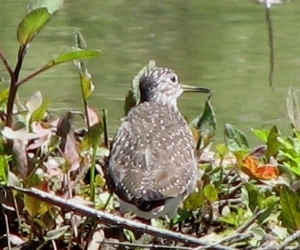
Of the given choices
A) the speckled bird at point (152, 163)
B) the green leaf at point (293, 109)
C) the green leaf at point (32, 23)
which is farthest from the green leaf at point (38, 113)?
the green leaf at point (293, 109)

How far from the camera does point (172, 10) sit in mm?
7250

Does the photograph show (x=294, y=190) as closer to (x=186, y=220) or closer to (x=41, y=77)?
(x=186, y=220)

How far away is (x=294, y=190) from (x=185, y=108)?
7.23 feet

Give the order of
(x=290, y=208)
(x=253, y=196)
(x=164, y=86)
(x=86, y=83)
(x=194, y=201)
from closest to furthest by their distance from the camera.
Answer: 1. (x=290, y=208)
2. (x=253, y=196)
3. (x=194, y=201)
4. (x=86, y=83)
5. (x=164, y=86)

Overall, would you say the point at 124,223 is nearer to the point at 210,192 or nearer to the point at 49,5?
the point at 210,192

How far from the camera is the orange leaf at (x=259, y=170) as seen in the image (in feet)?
14.3

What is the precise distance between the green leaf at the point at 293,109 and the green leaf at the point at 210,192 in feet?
1.96

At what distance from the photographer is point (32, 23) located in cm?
385

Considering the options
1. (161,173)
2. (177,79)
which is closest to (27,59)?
(177,79)

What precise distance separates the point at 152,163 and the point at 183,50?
2.02m

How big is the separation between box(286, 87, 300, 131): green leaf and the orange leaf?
1.02ft

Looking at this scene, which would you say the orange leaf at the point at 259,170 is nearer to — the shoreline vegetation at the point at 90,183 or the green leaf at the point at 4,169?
the shoreline vegetation at the point at 90,183

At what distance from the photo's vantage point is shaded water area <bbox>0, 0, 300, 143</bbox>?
5762 mm

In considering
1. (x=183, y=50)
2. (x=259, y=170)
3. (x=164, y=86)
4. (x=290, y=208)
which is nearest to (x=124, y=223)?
(x=290, y=208)
